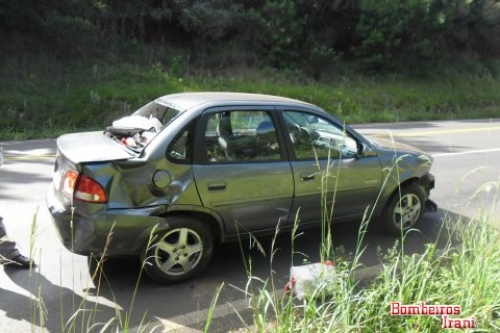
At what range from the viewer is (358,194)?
5.07 m

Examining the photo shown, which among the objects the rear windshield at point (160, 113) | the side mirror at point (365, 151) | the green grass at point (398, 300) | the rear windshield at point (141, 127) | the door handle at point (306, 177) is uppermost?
the rear windshield at point (160, 113)

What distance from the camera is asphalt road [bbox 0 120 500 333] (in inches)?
143

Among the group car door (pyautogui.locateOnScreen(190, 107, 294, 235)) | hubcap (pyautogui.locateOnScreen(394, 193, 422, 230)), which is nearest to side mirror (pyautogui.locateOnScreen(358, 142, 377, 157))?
hubcap (pyautogui.locateOnScreen(394, 193, 422, 230))

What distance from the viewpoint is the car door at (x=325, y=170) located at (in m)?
4.73

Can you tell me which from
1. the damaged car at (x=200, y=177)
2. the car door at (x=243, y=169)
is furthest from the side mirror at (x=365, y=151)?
the car door at (x=243, y=169)

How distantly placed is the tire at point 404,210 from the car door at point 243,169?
4.71 ft

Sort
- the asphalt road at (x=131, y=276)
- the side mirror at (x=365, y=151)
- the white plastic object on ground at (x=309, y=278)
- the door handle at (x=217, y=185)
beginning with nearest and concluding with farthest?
the white plastic object on ground at (x=309, y=278) < the asphalt road at (x=131, y=276) < the door handle at (x=217, y=185) < the side mirror at (x=365, y=151)

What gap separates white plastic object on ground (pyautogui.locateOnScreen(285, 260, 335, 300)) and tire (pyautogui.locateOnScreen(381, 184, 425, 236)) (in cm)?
202

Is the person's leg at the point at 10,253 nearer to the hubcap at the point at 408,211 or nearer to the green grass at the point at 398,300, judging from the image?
the green grass at the point at 398,300

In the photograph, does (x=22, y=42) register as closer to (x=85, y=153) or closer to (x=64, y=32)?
(x=64, y=32)

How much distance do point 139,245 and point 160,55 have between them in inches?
685

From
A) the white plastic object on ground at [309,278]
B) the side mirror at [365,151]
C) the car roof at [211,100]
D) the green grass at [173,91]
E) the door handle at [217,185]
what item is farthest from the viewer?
the green grass at [173,91]

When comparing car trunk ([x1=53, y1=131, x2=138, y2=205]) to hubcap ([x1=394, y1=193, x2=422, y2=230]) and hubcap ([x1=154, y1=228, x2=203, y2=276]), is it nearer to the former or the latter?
hubcap ([x1=154, y1=228, x2=203, y2=276])

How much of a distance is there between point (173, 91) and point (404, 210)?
12.7 meters
